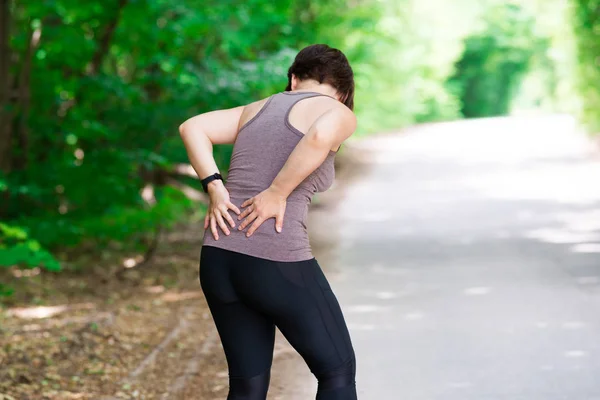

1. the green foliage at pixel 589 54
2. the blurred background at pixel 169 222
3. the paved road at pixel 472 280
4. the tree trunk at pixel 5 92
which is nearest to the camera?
the paved road at pixel 472 280

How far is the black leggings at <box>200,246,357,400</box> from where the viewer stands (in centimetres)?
325

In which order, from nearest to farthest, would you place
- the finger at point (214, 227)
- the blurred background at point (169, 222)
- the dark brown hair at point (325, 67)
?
the finger at point (214, 227) → the dark brown hair at point (325, 67) → the blurred background at point (169, 222)

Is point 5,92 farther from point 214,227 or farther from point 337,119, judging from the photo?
point 337,119

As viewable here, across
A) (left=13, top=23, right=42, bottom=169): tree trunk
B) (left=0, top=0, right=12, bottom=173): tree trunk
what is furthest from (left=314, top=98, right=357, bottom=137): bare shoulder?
(left=13, top=23, right=42, bottom=169): tree trunk

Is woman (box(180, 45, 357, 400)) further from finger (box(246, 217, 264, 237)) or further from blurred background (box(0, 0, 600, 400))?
blurred background (box(0, 0, 600, 400))

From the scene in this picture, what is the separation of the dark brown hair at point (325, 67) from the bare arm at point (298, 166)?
0.21m

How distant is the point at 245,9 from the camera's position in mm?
11992

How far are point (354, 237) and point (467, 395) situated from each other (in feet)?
24.6

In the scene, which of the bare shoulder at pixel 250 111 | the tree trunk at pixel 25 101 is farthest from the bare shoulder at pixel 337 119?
the tree trunk at pixel 25 101

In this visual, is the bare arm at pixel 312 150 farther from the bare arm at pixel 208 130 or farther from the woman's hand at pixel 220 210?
the bare arm at pixel 208 130

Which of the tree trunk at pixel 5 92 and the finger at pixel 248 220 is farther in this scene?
the tree trunk at pixel 5 92

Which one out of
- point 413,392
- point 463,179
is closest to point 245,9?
point 413,392

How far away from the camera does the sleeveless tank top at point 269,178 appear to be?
3.26 metres

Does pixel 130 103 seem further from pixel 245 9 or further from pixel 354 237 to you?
pixel 354 237
